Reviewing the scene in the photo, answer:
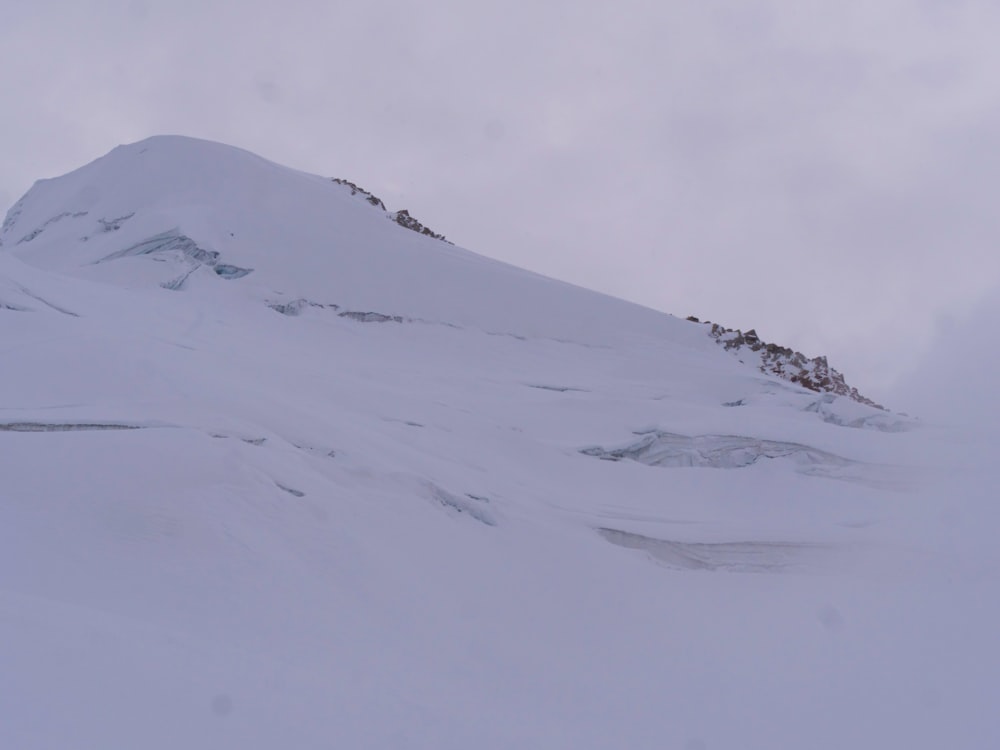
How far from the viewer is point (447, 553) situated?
7.31 m

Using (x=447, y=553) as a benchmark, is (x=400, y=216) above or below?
above

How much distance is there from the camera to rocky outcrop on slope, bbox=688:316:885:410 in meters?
16.7

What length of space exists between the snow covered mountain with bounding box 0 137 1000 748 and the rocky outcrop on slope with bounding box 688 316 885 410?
322 centimetres

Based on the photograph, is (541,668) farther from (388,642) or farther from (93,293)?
(93,293)

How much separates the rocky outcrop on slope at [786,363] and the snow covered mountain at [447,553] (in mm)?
3221

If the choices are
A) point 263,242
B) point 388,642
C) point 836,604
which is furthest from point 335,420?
point 263,242

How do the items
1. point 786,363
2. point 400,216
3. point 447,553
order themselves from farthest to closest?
point 400,216
point 786,363
point 447,553

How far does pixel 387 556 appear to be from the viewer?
6.86 meters

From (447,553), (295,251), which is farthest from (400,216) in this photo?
(447,553)

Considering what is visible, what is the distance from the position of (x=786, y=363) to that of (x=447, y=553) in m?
12.0

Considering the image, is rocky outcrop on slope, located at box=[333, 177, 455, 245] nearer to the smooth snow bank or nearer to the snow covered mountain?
the smooth snow bank

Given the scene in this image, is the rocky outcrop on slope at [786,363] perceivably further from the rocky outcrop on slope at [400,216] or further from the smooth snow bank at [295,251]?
the rocky outcrop on slope at [400,216]

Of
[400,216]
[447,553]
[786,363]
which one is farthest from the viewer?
[400,216]

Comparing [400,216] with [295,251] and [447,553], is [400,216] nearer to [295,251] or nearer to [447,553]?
Result: [295,251]
